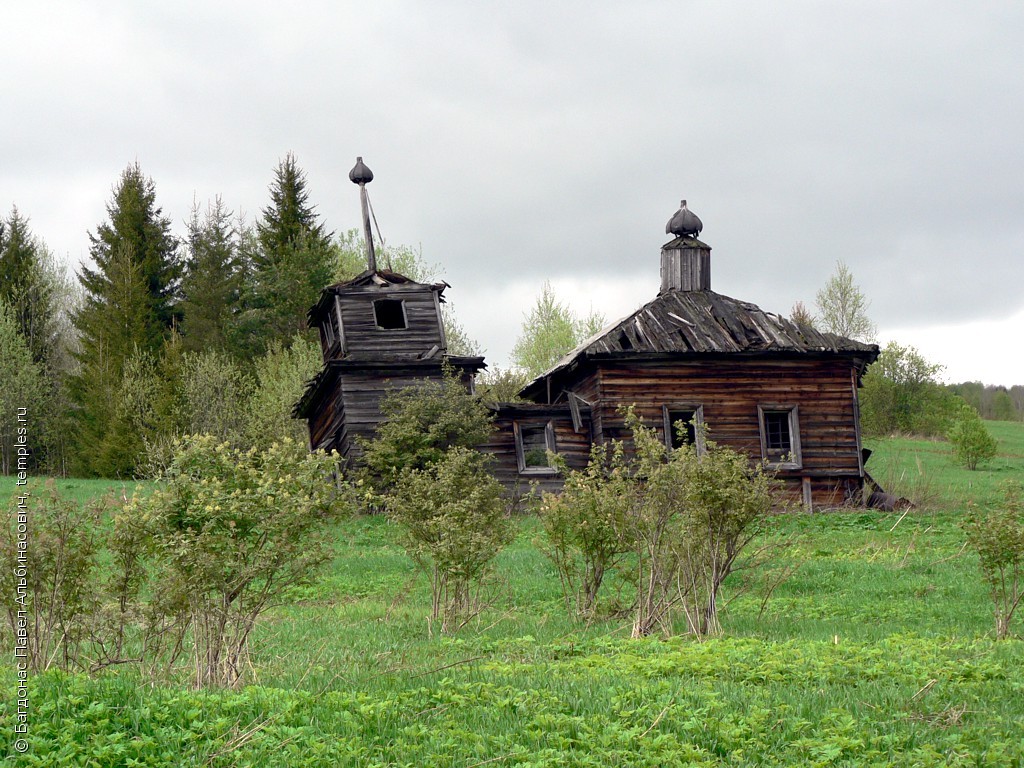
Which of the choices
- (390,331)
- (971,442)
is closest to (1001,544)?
(390,331)

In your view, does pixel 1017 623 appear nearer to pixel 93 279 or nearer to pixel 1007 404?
pixel 93 279

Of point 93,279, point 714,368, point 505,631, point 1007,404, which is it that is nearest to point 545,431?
point 714,368

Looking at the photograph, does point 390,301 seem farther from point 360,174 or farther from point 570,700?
point 570,700

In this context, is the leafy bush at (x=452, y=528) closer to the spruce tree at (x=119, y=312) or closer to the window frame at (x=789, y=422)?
the window frame at (x=789, y=422)

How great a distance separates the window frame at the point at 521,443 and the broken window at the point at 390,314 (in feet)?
14.3

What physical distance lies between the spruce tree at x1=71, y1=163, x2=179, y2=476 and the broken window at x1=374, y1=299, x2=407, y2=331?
51.6 ft

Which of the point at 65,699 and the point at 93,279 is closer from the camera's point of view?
the point at 65,699

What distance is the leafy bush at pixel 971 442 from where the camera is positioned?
41.1 m

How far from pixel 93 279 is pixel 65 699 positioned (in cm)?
4500

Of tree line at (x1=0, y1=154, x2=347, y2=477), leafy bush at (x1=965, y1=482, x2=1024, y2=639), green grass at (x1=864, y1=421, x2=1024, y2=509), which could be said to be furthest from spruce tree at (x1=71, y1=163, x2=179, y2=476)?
leafy bush at (x1=965, y1=482, x2=1024, y2=639)

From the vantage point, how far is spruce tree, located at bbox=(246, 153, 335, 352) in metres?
48.4

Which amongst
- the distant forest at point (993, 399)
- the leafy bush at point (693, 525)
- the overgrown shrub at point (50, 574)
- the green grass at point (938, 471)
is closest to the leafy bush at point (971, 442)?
the green grass at point (938, 471)

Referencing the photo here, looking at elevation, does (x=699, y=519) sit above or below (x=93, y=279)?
below

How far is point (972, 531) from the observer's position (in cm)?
1223
